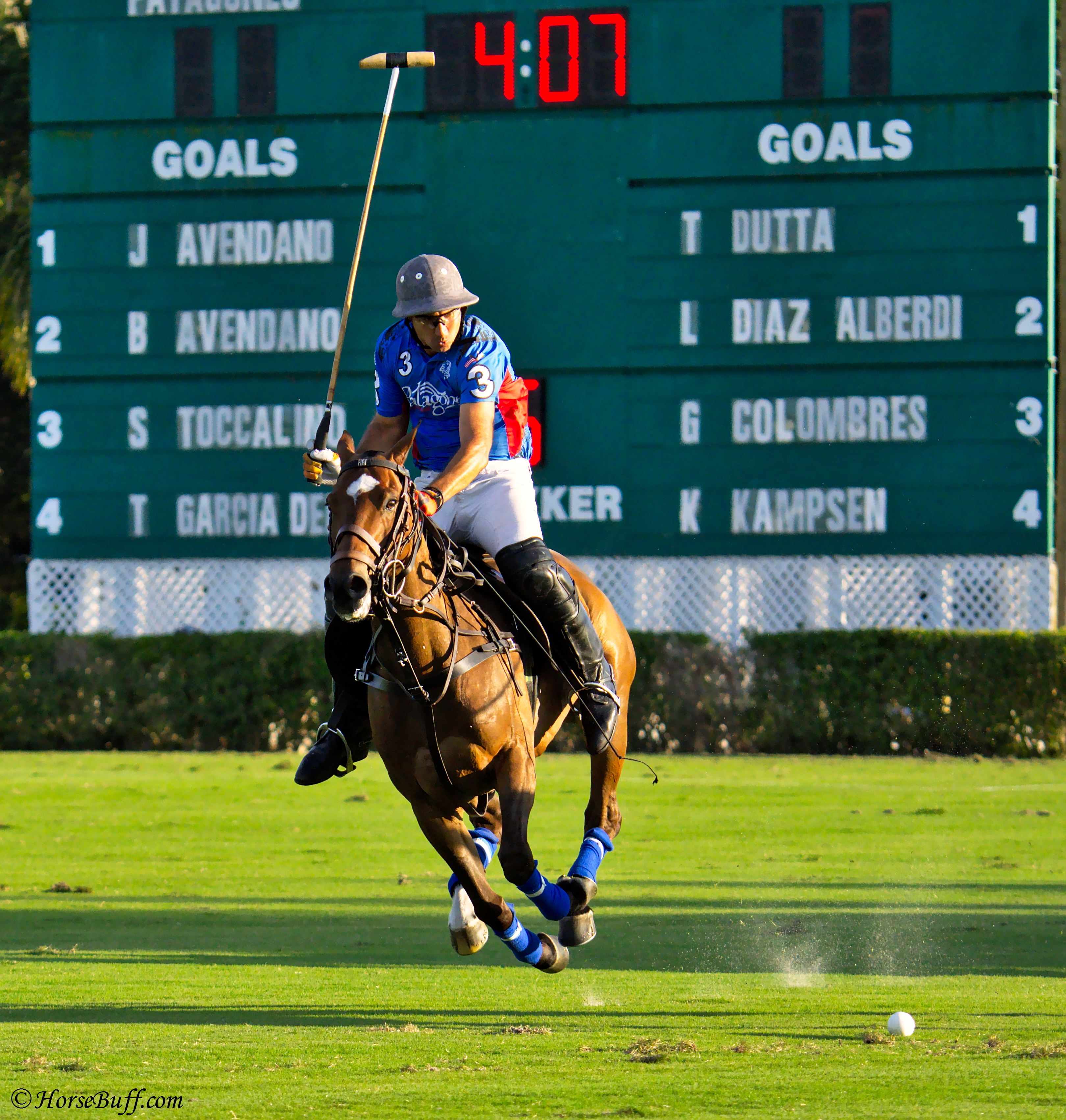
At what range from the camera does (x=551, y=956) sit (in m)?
7.70

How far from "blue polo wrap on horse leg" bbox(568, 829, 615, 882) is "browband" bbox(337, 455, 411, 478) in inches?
86.9

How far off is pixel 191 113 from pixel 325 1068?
15.3 metres

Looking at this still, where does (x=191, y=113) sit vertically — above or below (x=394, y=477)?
above

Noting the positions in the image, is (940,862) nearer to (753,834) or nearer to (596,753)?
(753,834)

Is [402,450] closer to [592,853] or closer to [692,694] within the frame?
[592,853]

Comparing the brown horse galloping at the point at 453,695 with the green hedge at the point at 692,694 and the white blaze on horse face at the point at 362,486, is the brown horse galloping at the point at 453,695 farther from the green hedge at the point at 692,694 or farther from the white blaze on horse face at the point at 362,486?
the green hedge at the point at 692,694

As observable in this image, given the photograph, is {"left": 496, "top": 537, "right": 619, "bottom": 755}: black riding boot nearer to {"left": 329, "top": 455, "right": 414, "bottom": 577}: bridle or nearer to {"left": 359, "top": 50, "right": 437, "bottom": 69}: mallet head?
{"left": 329, "top": 455, "right": 414, "bottom": 577}: bridle

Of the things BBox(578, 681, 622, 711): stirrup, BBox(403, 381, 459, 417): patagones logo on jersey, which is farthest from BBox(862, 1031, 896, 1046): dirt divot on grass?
BBox(403, 381, 459, 417): patagones logo on jersey

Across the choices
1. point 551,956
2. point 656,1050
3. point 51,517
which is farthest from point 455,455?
point 51,517

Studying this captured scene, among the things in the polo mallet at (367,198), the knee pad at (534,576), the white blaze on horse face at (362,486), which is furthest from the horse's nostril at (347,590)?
the knee pad at (534,576)

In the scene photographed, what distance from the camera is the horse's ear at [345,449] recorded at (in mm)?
6953

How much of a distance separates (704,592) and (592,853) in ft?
37.3

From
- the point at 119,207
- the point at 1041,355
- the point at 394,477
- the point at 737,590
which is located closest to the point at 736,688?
the point at 737,590

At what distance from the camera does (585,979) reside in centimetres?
888
